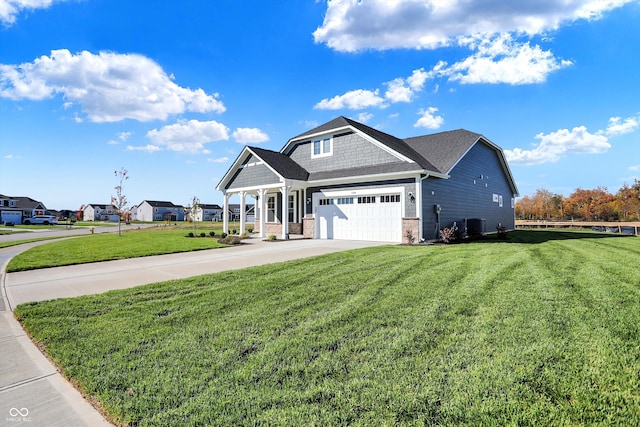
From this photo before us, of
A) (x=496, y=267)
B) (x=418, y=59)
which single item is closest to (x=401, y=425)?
(x=496, y=267)

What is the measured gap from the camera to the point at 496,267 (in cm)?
743

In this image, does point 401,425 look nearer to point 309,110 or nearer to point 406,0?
point 406,0

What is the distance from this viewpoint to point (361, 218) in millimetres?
15594

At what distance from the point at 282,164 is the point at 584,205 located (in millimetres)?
54551

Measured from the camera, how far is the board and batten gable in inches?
697

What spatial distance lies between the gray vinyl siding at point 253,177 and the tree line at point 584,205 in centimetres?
4481

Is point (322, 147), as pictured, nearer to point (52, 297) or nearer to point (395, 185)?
point (395, 185)

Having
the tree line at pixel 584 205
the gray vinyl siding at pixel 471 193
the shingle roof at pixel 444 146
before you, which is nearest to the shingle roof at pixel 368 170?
the gray vinyl siding at pixel 471 193

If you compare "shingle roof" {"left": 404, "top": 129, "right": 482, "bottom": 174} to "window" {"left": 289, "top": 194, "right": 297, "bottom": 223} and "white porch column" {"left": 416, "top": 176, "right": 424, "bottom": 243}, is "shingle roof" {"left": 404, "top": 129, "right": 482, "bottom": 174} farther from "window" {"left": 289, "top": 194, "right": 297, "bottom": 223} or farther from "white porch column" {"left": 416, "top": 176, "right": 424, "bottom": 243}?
"window" {"left": 289, "top": 194, "right": 297, "bottom": 223}

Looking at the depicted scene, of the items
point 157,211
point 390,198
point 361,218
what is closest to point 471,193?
point 390,198

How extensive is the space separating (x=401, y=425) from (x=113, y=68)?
17.2m

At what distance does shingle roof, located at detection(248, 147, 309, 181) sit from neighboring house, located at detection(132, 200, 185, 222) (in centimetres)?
6922

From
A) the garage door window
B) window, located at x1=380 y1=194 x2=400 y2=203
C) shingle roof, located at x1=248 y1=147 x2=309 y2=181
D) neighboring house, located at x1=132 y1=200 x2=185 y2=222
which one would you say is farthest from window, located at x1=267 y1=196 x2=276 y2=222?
neighboring house, located at x1=132 y1=200 x2=185 y2=222

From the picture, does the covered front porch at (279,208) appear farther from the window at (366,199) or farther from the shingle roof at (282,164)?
the window at (366,199)
